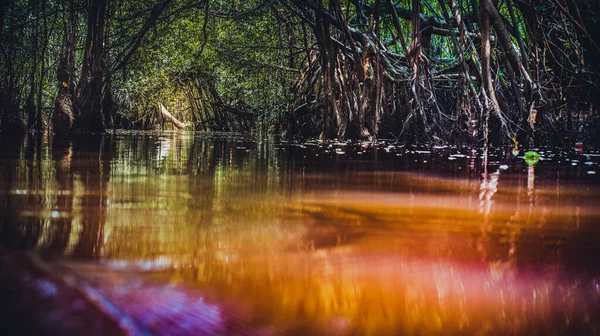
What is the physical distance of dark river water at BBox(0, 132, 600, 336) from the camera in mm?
874

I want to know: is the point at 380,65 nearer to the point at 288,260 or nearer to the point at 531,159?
the point at 531,159

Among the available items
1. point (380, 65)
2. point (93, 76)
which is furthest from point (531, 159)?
point (93, 76)

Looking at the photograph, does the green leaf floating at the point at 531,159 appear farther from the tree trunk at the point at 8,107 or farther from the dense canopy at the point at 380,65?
the tree trunk at the point at 8,107

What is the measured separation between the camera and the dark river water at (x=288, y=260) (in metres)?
0.87

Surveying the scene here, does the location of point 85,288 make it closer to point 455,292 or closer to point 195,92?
point 455,292

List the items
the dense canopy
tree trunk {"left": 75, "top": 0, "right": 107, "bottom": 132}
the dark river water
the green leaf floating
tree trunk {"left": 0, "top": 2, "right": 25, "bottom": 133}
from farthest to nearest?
tree trunk {"left": 0, "top": 2, "right": 25, "bottom": 133} < tree trunk {"left": 75, "top": 0, "right": 107, "bottom": 132} < the dense canopy < the green leaf floating < the dark river water

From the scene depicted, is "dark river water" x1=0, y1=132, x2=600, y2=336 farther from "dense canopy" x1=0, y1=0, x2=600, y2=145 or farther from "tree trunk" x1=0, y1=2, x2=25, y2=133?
"tree trunk" x1=0, y1=2, x2=25, y2=133

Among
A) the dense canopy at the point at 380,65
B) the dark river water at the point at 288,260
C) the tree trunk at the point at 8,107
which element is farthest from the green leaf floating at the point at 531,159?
the tree trunk at the point at 8,107

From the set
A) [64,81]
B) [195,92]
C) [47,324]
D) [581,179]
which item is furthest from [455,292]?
[195,92]

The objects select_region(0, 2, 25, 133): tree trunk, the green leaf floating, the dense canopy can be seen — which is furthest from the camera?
select_region(0, 2, 25, 133): tree trunk

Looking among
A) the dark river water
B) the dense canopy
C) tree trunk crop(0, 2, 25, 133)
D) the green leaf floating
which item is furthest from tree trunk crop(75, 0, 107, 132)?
the dark river water

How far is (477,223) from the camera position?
6.10ft

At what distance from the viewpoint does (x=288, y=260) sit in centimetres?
126

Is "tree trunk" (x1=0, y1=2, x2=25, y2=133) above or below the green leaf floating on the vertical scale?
above
